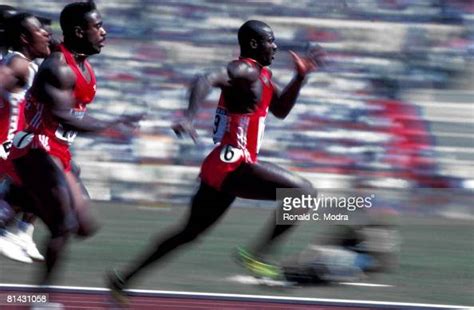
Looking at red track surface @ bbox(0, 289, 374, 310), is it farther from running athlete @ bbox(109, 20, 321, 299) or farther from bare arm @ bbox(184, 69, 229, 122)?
bare arm @ bbox(184, 69, 229, 122)

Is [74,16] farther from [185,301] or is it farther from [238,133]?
[185,301]

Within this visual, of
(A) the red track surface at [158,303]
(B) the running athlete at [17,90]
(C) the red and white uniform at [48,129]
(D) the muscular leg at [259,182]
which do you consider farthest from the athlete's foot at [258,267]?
(B) the running athlete at [17,90]

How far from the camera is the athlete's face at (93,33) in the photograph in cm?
765

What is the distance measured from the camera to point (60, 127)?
7480mm

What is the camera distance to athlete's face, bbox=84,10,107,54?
301 inches

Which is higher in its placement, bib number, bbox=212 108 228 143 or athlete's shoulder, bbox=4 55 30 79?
bib number, bbox=212 108 228 143

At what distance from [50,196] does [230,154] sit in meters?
1.29

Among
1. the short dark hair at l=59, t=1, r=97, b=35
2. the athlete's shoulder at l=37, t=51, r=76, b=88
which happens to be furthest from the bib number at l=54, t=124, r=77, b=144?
the short dark hair at l=59, t=1, r=97, b=35

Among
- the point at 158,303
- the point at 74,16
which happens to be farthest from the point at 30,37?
the point at 158,303

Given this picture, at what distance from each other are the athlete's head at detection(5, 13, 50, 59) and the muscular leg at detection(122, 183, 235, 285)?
1.49 meters

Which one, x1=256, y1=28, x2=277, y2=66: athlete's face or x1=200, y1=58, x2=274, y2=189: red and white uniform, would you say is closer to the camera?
x1=200, y1=58, x2=274, y2=189: red and white uniform

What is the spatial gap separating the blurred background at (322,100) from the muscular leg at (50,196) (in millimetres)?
4114

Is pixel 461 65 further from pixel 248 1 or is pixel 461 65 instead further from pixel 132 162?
pixel 132 162

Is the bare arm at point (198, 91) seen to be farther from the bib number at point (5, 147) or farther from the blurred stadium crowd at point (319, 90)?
the blurred stadium crowd at point (319, 90)
